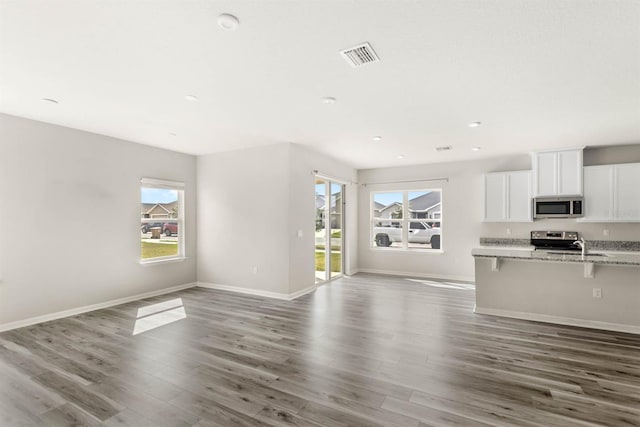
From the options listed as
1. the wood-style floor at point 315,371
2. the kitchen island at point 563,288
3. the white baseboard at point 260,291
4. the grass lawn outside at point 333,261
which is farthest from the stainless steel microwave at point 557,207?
the white baseboard at point 260,291

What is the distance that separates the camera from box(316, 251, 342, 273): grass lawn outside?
682 centimetres

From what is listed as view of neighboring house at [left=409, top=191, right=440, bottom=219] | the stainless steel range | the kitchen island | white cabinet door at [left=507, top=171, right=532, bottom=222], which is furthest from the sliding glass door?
the stainless steel range

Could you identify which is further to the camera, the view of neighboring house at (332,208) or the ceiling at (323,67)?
the view of neighboring house at (332,208)

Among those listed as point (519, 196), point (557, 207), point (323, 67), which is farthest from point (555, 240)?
point (323, 67)

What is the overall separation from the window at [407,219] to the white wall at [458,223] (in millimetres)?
182

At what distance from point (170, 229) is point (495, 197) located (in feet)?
21.4

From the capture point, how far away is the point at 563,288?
4098mm

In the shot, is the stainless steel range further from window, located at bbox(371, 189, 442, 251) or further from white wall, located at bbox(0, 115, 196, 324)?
white wall, located at bbox(0, 115, 196, 324)

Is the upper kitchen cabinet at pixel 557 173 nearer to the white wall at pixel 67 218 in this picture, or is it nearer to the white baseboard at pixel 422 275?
the white baseboard at pixel 422 275

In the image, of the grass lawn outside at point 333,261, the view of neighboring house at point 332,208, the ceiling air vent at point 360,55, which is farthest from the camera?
the grass lawn outside at point 333,261

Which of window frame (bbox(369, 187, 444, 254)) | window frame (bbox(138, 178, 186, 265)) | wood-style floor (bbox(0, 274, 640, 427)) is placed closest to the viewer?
wood-style floor (bbox(0, 274, 640, 427))

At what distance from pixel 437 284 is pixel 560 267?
2587 millimetres

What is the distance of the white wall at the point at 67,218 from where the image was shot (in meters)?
3.89

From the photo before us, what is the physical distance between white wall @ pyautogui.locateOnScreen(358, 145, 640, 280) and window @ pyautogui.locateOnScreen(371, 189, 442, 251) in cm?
18
